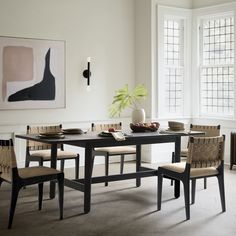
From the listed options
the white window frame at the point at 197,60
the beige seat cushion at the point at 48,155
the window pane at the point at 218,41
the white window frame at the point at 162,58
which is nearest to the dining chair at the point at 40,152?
the beige seat cushion at the point at 48,155

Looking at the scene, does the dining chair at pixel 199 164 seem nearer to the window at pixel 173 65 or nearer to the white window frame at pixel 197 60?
the white window frame at pixel 197 60

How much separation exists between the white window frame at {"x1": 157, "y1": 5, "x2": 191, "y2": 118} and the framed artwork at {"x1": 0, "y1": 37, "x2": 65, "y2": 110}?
1.68 metres

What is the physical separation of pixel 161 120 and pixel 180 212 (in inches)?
128

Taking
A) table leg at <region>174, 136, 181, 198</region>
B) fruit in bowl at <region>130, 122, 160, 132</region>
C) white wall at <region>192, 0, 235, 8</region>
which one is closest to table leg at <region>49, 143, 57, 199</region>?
fruit in bowl at <region>130, 122, 160, 132</region>

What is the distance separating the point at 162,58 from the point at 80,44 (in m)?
1.44

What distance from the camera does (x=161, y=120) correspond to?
25.6 ft

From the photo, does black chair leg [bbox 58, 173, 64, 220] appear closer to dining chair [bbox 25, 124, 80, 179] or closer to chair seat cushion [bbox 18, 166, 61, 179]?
chair seat cushion [bbox 18, 166, 61, 179]

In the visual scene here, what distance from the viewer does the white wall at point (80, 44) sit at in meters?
6.69

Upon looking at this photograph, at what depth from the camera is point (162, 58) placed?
307 inches

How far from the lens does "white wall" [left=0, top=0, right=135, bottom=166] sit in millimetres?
6688

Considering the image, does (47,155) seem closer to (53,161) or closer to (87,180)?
(53,161)


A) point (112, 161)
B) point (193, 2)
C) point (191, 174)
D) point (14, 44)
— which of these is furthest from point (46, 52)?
point (191, 174)

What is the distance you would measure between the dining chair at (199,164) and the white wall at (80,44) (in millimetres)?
2798

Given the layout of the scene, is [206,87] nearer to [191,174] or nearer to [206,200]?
[206,200]
